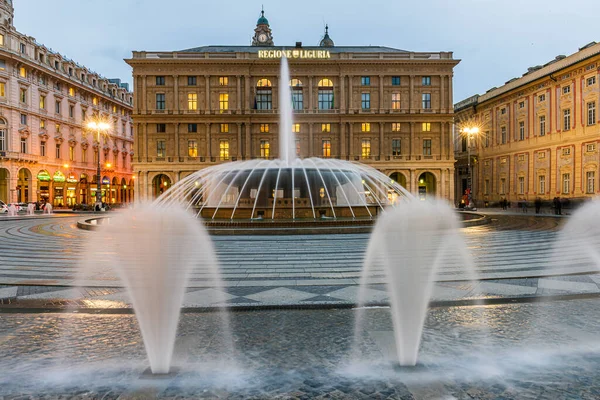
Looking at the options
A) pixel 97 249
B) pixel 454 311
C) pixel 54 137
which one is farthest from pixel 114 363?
pixel 54 137

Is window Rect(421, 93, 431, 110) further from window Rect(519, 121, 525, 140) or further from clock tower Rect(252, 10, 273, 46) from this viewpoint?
clock tower Rect(252, 10, 273, 46)

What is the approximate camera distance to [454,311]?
6125 millimetres

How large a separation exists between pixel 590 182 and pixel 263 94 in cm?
Result: 3753

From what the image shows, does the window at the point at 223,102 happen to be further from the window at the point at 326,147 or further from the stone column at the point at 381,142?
the stone column at the point at 381,142

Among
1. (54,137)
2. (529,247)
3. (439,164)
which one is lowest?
(529,247)

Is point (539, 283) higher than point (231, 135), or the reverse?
point (231, 135)

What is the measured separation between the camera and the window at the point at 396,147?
5623 cm

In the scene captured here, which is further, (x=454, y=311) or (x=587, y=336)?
(x=454, y=311)

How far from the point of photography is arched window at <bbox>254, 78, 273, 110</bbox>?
183 ft

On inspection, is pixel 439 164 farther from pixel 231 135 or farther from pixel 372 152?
pixel 231 135

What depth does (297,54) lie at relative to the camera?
2159 inches

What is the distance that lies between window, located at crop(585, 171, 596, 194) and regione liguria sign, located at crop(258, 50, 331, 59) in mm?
32240

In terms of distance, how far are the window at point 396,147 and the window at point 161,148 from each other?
1170 inches

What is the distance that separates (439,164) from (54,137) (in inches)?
1944
